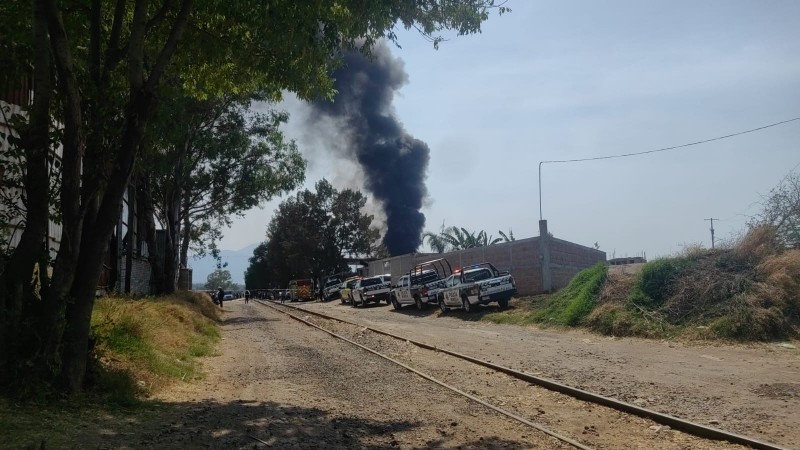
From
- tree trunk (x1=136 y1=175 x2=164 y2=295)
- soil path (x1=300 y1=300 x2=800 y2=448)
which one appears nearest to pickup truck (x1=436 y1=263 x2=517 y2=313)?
soil path (x1=300 y1=300 x2=800 y2=448)

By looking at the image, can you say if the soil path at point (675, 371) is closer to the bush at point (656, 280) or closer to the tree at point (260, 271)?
the bush at point (656, 280)

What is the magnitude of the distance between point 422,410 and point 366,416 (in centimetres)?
82

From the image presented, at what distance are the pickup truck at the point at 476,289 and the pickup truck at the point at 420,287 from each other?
1.80 m

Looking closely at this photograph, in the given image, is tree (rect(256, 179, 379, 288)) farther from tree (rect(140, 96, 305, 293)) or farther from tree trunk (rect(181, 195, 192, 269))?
tree (rect(140, 96, 305, 293))

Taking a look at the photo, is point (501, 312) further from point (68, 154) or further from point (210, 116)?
point (68, 154)

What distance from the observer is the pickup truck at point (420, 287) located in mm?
31500

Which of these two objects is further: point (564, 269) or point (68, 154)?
point (564, 269)

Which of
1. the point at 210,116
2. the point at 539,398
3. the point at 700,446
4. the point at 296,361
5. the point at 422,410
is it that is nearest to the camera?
the point at 700,446

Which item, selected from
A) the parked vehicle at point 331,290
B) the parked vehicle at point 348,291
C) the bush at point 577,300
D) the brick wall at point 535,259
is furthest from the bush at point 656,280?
the parked vehicle at point 331,290

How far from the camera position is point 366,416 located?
8.45 metres

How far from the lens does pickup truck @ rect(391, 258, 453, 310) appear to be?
31500 mm

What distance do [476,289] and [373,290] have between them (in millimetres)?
16144

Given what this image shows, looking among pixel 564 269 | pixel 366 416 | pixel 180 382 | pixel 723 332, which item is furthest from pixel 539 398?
pixel 564 269

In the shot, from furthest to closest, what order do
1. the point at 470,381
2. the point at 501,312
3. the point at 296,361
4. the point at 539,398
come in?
1. the point at 501,312
2. the point at 296,361
3. the point at 470,381
4. the point at 539,398
